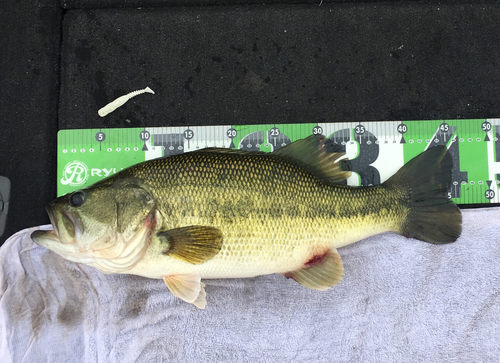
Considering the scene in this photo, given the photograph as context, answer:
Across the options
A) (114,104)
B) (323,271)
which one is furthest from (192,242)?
(114,104)

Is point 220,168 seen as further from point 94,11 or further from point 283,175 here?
point 94,11

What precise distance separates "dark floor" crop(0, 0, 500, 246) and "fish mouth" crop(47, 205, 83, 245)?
2.13 feet

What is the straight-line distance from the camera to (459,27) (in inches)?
85.9

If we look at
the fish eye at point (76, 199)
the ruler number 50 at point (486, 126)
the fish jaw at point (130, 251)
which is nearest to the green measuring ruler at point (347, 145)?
the ruler number 50 at point (486, 126)

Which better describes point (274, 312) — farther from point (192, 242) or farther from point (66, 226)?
point (66, 226)

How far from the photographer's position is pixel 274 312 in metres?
1.91

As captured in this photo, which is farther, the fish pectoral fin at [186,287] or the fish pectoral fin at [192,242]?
the fish pectoral fin at [186,287]

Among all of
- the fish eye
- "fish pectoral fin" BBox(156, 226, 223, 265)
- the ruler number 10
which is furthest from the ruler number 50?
the fish eye

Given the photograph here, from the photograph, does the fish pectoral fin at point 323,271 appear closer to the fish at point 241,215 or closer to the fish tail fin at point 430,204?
the fish at point 241,215

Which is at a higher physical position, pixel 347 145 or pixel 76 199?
pixel 347 145

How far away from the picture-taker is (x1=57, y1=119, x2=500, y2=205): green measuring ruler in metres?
2.06

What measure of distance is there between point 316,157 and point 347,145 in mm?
343

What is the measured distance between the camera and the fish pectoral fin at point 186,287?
1706 mm

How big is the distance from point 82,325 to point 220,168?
1072mm
